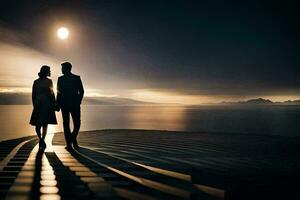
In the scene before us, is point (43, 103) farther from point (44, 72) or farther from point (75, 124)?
point (75, 124)

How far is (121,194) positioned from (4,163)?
10.9 feet

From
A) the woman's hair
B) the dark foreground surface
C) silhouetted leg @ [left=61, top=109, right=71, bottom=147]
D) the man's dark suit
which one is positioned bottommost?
the dark foreground surface

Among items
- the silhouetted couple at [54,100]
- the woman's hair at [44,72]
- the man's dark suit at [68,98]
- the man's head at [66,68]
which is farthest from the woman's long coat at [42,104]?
the man's head at [66,68]

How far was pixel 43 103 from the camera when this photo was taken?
930cm

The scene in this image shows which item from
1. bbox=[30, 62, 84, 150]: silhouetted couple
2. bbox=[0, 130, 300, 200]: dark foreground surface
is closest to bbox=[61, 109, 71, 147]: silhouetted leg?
bbox=[30, 62, 84, 150]: silhouetted couple

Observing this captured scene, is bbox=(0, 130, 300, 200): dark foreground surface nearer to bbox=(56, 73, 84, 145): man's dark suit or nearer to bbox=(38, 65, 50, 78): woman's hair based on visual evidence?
bbox=(56, 73, 84, 145): man's dark suit

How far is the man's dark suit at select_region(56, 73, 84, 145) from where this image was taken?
9.40m

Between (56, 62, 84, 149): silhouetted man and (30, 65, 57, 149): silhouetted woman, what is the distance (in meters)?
A: 0.26

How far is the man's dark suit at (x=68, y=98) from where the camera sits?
940 centimetres

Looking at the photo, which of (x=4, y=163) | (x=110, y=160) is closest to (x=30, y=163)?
(x=4, y=163)

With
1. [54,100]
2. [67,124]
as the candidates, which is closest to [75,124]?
→ [67,124]

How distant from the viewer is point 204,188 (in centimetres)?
414

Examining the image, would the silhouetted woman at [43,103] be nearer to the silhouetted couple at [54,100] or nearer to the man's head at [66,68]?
the silhouetted couple at [54,100]

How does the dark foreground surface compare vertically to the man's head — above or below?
below
